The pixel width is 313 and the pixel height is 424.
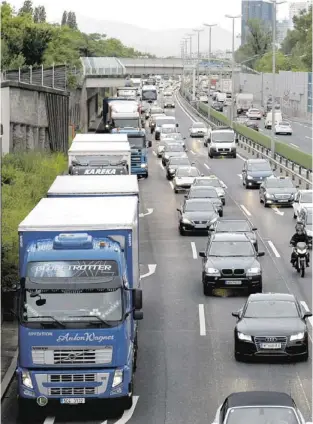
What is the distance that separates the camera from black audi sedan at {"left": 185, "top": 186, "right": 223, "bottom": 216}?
148 ft

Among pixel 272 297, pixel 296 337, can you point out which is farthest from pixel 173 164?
pixel 296 337

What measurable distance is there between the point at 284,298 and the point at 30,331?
293 inches

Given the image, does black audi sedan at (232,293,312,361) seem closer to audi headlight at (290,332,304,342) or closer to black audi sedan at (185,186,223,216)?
audi headlight at (290,332,304,342)

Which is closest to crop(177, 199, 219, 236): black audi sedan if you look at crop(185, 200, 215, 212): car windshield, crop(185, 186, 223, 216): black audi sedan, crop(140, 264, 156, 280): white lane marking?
crop(185, 200, 215, 212): car windshield

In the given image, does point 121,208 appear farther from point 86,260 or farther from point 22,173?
point 22,173

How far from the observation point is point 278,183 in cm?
5059

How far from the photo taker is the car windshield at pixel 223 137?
3029 inches

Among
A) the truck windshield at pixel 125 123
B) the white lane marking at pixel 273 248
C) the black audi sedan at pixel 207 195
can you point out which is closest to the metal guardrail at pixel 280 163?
the truck windshield at pixel 125 123

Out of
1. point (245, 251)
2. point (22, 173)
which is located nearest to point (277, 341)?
point (245, 251)

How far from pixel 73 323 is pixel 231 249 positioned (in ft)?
43.5

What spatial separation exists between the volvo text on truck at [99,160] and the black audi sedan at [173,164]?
1998 cm

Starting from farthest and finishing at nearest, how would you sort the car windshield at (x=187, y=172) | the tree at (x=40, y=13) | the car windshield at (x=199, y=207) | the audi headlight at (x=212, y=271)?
the tree at (x=40, y=13)
the car windshield at (x=187, y=172)
the car windshield at (x=199, y=207)
the audi headlight at (x=212, y=271)

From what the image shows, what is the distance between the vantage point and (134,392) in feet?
65.8

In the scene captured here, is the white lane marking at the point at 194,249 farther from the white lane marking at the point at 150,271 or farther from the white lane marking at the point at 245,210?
the white lane marking at the point at 245,210
